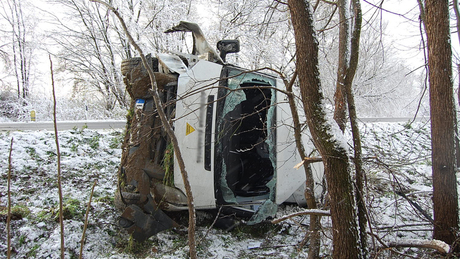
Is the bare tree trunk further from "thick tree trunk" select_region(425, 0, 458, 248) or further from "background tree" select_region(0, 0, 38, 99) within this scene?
"background tree" select_region(0, 0, 38, 99)

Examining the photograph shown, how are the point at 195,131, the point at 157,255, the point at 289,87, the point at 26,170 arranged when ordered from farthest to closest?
1. the point at 26,170
2. the point at 195,131
3. the point at 157,255
4. the point at 289,87

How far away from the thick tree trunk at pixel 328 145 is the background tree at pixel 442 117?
1844 mm

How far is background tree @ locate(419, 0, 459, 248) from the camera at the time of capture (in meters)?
3.31

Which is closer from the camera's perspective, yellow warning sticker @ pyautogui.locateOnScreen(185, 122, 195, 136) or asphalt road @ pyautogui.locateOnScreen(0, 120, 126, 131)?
yellow warning sticker @ pyautogui.locateOnScreen(185, 122, 195, 136)

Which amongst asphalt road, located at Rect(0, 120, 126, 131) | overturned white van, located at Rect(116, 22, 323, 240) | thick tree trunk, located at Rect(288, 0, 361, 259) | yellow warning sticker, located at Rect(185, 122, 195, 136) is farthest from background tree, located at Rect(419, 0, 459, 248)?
asphalt road, located at Rect(0, 120, 126, 131)

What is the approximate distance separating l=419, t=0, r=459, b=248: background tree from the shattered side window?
1903 millimetres

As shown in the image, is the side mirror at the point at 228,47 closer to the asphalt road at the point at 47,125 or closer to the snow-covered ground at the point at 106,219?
the snow-covered ground at the point at 106,219

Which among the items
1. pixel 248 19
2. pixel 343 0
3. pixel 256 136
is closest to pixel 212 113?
pixel 256 136

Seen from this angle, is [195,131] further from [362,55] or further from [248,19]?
[362,55]

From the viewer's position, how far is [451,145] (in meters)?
3.36

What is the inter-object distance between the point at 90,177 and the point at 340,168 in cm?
420

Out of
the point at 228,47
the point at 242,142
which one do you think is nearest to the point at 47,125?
the point at 242,142

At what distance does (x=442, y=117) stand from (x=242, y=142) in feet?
8.70

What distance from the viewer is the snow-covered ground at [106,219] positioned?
9.95 ft
